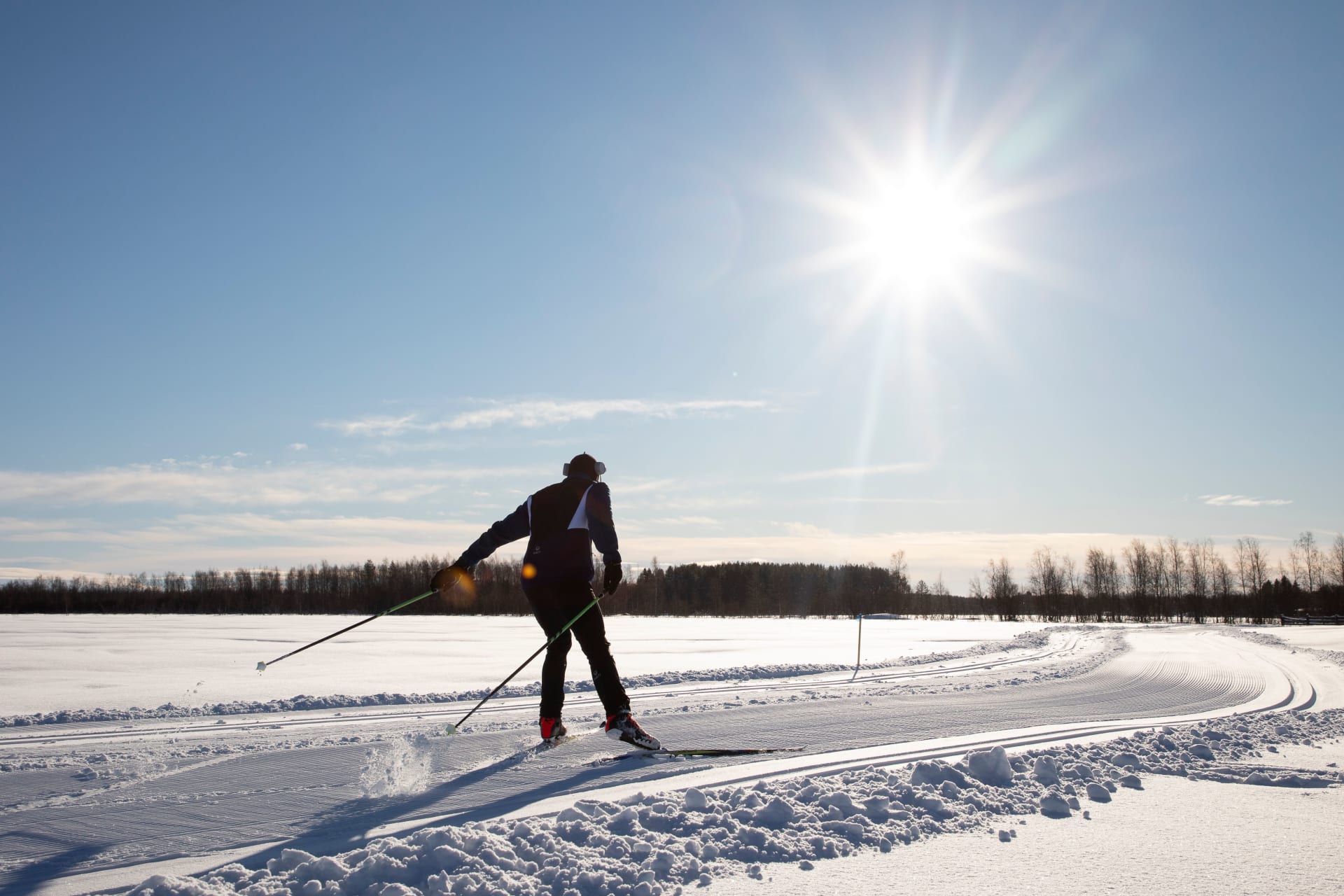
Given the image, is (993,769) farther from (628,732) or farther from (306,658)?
(306,658)

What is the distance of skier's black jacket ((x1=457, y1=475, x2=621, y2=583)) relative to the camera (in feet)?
16.9

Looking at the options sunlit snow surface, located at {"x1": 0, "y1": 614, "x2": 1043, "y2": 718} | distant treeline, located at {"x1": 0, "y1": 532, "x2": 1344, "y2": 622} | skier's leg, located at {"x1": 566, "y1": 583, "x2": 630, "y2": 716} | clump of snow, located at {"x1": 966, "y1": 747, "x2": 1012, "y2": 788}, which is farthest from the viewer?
distant treeline, located at {"x1": 0, "y1": 532, "x2": 1344, "y2": 622}

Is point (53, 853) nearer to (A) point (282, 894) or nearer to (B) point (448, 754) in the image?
(A) point (282, 894)

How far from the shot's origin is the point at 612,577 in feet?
16.8

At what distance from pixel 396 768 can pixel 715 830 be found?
2234 millimetres

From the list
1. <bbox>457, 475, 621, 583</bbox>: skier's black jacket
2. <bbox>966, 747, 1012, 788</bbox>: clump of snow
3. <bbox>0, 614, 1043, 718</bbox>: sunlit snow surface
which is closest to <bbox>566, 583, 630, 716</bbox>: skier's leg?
<bbox>457, 475, 621, 583</bbox>: skier's black jacket

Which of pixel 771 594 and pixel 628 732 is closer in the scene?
pixel 628 732

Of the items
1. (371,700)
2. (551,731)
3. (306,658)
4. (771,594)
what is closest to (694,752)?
(551,731)

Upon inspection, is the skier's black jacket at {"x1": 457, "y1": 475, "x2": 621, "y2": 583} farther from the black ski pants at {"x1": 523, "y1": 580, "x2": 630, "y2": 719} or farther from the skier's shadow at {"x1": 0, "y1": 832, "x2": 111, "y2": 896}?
the skier's shadow at {"x1": 0, "y1": 832, "x2": 111, "y2": 896}

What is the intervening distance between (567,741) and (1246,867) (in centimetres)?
379

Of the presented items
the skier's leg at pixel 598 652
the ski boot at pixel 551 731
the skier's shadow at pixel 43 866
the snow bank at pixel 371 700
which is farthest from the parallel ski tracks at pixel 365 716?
the skier's shadow at pixel 43 866

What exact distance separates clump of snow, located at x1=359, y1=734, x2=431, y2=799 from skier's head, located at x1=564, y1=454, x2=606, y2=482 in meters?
2.01

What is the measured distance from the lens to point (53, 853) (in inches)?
117

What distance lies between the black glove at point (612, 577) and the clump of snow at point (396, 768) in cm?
150
